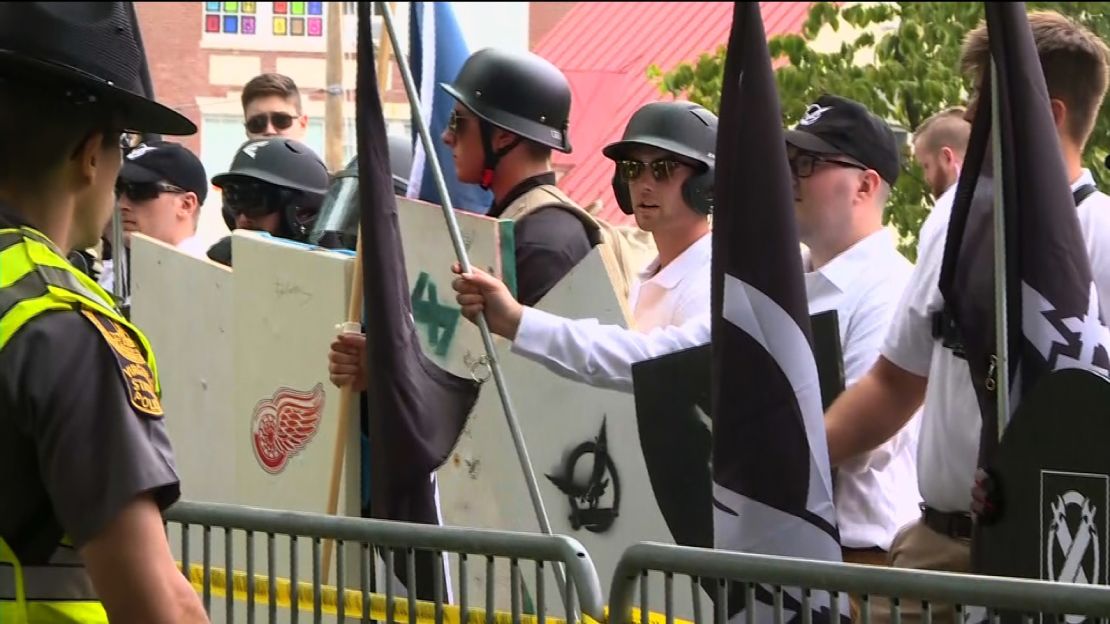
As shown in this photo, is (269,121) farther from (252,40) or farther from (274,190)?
(252,40)

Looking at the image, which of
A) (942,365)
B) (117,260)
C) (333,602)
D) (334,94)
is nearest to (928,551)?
(942,365)

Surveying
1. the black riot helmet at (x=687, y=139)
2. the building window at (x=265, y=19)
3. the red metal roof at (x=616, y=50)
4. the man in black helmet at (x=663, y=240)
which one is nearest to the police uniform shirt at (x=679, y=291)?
the man in black helmet at (x=663, y=240)

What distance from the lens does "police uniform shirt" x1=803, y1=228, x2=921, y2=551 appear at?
471cm

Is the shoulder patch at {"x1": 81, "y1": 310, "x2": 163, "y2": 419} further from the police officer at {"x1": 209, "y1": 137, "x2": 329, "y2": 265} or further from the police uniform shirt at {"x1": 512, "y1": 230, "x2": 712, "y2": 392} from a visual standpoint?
the police officer at {"x1": 209, "y1": 137, "x2": 329, "y2": 265}

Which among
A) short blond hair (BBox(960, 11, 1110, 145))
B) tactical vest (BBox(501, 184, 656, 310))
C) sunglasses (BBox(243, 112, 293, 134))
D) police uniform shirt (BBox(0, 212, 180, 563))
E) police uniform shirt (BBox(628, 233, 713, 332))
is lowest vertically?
police uniform shirt (BBox(0, 212, 180, 563))

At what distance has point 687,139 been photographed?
17.1ft

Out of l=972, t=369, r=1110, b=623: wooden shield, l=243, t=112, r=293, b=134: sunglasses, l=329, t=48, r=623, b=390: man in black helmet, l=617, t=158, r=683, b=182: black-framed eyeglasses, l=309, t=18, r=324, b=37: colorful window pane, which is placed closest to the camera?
l=972, t=369, r=1110, b=623: wooden shield

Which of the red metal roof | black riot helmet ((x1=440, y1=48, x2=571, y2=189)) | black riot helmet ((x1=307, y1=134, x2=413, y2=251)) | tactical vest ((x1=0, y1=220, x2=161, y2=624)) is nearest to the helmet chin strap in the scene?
black riot helmet ((x1=440, y1=48, x2=571, y2=189))

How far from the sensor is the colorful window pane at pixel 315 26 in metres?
34.6

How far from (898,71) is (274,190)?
6.12 metres

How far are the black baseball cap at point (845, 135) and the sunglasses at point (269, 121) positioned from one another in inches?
150

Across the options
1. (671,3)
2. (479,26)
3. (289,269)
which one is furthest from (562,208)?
(479,26)

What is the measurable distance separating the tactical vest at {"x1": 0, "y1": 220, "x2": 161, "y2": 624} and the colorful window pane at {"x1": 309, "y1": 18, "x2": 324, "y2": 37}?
32.6 meters

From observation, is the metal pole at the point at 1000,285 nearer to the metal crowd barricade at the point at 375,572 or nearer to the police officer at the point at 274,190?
the metal crowd barricade at the point at 375,572
